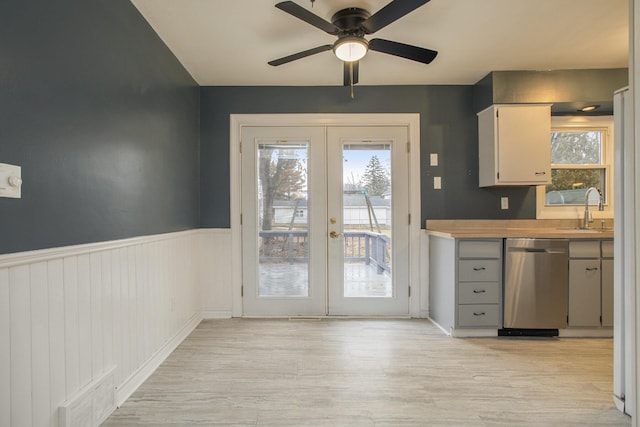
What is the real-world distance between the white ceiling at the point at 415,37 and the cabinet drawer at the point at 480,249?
5.30ft

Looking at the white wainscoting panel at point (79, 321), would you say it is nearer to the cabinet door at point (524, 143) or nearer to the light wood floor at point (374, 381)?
the light wood floor at point (374, 381)

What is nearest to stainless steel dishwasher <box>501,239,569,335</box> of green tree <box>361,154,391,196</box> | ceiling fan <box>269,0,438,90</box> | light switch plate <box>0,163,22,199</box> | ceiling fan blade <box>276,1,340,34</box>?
green tree <box>361,154,391,196</box>

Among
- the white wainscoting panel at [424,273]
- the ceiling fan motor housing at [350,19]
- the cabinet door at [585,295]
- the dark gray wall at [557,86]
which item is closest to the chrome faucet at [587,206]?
the cabinet door at [585,295]

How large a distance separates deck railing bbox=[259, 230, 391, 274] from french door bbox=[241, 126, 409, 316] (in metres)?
0.01

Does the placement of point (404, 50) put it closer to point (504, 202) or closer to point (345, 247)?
point (345, 247)

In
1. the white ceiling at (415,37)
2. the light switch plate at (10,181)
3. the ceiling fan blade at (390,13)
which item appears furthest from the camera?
the white ceiling at (415,37)

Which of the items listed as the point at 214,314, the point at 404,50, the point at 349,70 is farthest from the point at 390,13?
the point at 214,314

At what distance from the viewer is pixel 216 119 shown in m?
3.22

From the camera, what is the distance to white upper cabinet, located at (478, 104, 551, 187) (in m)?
2.87

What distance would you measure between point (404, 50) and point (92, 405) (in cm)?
269

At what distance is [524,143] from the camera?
2.87m

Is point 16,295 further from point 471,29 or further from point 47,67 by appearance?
point 471,29

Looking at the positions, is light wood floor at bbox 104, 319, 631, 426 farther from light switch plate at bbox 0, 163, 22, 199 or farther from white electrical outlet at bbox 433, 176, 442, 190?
white electrical outlet at bbox 433, 176, 442, 190

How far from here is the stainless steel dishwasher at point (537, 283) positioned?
103 inches
